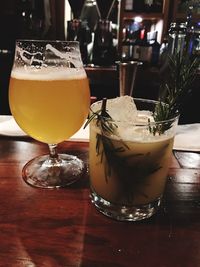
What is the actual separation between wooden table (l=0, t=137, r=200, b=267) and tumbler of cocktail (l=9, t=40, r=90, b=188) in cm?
6

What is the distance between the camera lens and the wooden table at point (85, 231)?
0.42 m

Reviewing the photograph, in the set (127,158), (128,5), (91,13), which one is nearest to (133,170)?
(127,158)

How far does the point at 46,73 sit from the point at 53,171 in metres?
0.24

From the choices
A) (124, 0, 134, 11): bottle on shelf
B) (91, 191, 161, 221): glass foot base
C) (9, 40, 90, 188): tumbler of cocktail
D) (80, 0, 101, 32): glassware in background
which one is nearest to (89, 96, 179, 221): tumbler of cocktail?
(91, 191, 161, 221): glass foot base

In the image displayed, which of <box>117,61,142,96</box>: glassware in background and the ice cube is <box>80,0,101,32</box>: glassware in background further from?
the ice cube

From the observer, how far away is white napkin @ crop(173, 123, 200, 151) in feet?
2.69

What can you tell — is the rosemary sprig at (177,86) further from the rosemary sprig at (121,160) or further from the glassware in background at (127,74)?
the glassware in background at (127,74)

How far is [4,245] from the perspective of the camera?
44 centimetres

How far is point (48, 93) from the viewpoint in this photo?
23.7 inches

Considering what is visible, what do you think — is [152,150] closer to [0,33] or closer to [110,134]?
[110,134]

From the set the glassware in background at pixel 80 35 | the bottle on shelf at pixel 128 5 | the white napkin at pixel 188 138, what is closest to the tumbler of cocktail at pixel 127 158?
the white napkin at pixel 188 138

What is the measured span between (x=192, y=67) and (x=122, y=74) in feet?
0.99

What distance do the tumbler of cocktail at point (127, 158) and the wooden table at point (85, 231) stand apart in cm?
3

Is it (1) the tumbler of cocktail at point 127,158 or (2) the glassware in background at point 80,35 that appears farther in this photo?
(2) the glassware in background at point 80,35
